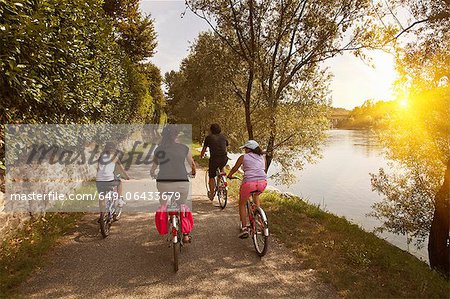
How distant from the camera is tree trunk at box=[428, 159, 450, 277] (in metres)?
8.95

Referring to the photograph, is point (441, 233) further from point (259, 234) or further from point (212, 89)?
point (212, 89)

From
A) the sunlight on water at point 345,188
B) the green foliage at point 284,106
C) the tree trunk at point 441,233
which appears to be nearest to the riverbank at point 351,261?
the tree trunk at point 441,233

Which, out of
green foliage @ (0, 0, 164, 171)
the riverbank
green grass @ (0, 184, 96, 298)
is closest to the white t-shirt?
green foliage @ (0, 0, 164, 171)

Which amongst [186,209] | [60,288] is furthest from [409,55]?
[60,288]

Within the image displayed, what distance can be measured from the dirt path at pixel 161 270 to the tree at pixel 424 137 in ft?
19.4

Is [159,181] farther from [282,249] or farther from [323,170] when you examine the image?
[323,170]

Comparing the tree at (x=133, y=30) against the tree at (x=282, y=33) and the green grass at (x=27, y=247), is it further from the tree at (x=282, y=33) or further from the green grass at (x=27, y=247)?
the green grass at (x=27, y=247)

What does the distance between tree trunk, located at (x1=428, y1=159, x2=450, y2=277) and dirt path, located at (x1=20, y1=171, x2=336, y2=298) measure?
568cm

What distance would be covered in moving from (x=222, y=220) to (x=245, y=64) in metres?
9.98

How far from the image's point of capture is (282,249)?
684 centimetres

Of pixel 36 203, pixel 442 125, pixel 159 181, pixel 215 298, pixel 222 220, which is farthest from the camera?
pixel 442 125

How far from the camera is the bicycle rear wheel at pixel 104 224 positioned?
7137 mm

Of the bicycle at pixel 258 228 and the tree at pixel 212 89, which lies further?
the tree at pixel 212 89

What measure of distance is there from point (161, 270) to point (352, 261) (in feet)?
12.7
